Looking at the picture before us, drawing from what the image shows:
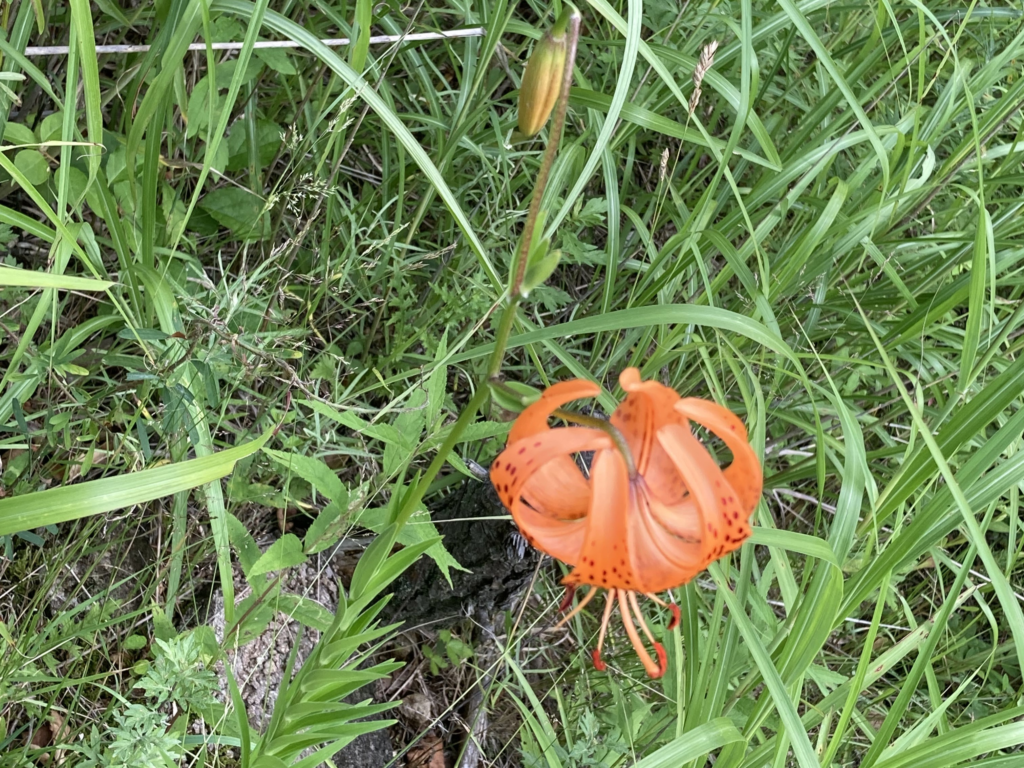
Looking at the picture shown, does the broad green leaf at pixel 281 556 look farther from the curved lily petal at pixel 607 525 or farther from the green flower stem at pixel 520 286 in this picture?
the curved lily petal at pixel 607 525

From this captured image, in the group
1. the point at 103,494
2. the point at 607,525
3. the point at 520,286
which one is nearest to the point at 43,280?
the point at 103,494

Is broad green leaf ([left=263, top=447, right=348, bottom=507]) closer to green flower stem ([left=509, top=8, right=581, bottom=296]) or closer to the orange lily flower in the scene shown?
the orange lily flower

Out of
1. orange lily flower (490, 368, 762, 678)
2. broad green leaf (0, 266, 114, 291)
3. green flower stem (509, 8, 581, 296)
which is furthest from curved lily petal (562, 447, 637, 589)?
broad green leaf (0, 266, 114, 291)

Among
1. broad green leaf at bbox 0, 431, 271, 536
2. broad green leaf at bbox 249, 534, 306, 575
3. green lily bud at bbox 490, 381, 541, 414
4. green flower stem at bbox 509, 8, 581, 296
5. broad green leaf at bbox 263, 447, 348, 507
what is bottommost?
broad green leaf at bbox 249, 534, 306, 575

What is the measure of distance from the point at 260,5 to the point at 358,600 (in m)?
0.72

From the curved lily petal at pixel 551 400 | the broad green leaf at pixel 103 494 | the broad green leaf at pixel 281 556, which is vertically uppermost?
the curved lily petal at pixel 551 400

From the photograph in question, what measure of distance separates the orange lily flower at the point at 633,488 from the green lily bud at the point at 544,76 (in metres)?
0.26

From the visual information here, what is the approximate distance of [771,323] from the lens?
132 cm

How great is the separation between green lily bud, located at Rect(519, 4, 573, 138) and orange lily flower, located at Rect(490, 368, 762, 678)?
0.26 meters

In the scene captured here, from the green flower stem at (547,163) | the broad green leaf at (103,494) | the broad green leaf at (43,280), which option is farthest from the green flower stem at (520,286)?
the broad green leaf at (43,280)

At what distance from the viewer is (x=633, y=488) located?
2.75ft

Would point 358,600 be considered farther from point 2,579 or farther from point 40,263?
point 40,263

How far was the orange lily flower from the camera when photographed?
0.74 metres

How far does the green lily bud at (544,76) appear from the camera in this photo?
772mm
